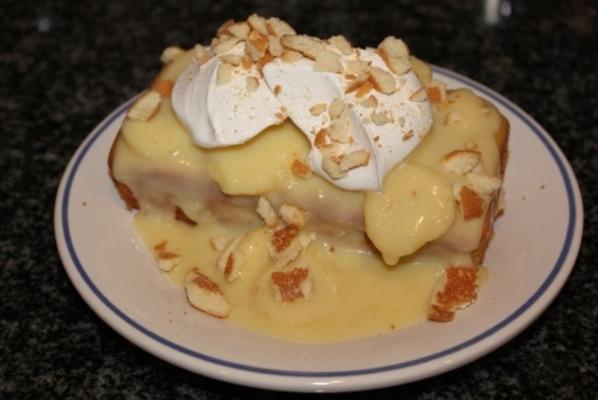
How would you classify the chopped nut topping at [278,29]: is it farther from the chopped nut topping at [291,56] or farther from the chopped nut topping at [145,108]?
the chopped nut topping at [145,108]

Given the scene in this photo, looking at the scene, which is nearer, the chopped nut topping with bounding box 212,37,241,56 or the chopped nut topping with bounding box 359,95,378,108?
the chopped nut topping with bounding box 359,95,378,108

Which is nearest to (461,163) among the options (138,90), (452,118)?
(452,118)

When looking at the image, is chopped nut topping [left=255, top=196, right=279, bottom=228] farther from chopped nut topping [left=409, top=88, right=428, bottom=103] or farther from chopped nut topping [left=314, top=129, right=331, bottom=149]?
chopped nut topping [left=409, top=88, right=428, bottom=103]

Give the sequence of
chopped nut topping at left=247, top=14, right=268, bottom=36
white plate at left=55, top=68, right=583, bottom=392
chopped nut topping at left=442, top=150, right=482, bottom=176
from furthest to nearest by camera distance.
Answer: chopped nut topping at left=247, top=14, right=268, bottom=36
chopped nut topping at left=442, top=150, right=482, bottom=176
white plate at left=55, top=68, right=583, bottom=392

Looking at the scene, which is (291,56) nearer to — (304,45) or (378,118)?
(304,45)

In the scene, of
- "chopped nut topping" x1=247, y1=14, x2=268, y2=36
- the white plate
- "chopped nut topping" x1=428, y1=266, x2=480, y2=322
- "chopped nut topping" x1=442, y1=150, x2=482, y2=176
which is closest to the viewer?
the white plate

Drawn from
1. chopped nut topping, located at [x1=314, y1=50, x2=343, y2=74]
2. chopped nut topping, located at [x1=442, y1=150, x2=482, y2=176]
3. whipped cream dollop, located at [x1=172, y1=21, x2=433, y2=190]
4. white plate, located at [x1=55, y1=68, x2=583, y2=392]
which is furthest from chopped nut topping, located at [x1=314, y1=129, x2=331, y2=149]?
white plate, located at [x1=55, y1=68, x2=583, y2=392]

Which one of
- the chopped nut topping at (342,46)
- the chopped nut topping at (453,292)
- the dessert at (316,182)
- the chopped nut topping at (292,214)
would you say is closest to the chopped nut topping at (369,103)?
the dessert at (316,182)
